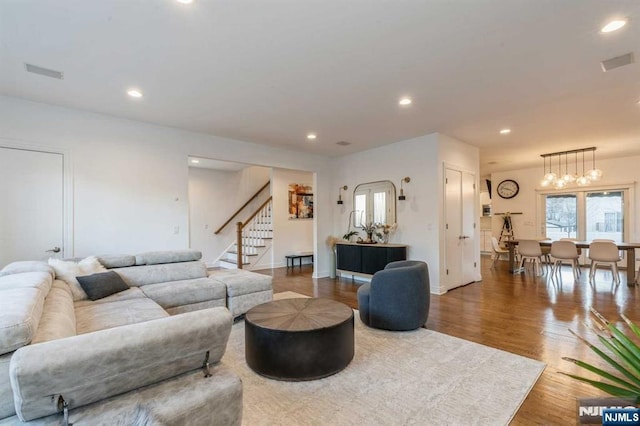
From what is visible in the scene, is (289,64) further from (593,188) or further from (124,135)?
(593,188)

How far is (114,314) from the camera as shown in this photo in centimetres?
262

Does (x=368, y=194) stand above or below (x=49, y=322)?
above

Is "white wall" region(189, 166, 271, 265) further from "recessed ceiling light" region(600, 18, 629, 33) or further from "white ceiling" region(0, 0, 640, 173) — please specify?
"recessed ceiling light" region(600, 18, 629, 33)

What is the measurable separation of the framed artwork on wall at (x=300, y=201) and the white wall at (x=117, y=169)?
3.51m

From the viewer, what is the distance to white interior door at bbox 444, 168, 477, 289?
5473 mm

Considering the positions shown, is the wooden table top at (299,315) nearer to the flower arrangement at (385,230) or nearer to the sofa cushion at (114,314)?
the sofa cushion at (114,314)

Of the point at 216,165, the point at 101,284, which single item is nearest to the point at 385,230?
the point at 101,284

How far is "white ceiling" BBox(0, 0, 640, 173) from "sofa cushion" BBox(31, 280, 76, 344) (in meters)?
2.09

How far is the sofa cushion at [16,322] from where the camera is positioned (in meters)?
1.30

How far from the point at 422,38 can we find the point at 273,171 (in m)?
6.16

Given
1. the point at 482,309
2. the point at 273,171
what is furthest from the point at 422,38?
the point at 273,171

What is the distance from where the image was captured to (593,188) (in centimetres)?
795

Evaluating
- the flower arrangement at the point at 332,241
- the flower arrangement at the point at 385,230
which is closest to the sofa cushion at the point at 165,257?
the flower arrangement at the point at 332,241

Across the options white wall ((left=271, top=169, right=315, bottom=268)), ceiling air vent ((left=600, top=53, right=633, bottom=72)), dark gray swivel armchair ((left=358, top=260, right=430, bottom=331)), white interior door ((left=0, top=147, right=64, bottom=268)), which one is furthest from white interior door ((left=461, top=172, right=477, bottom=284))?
white interior door ((left=0, top=147, right=64, bottom=268))
